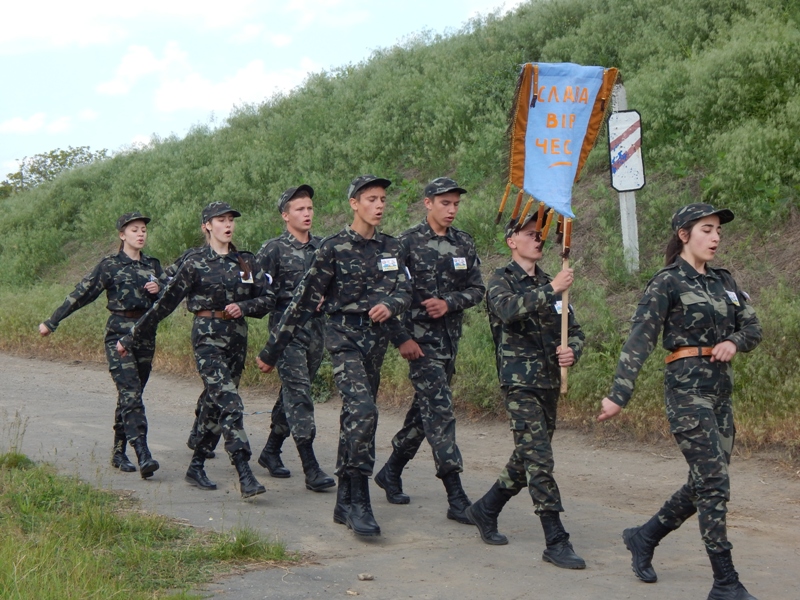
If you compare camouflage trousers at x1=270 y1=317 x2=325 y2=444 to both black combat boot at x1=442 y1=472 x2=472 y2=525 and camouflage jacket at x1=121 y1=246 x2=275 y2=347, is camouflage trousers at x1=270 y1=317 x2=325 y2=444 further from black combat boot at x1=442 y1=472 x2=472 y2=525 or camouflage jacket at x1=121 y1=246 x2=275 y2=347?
black combat boot at x1=442 y1=472 x2=472 y2=525

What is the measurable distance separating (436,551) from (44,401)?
785cm

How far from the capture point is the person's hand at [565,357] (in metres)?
5.95

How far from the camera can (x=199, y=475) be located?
8.26 m

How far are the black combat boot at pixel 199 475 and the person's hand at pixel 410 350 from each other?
2184 mm

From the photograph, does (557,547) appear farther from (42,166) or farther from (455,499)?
(42,166)

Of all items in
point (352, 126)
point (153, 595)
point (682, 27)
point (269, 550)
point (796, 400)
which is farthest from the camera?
point (352, 126)

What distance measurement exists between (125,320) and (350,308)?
115 inches

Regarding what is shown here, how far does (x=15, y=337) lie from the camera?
17953 millimetres

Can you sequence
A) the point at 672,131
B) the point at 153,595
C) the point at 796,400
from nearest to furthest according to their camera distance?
the point at 153,595 → the point at 796,400 → the point at 672,131

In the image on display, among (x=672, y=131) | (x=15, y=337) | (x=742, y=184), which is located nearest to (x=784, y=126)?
(x=742, y=184)

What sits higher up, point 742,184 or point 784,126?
point 784,126

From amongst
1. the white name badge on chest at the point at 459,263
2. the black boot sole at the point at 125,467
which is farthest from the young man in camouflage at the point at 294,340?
the white name badge on chest at the point at 459,263

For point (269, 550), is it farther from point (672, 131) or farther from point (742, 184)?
point (672, 131)

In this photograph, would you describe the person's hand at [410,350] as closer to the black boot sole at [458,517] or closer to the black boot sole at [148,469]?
the black boot sole at [458,517]
